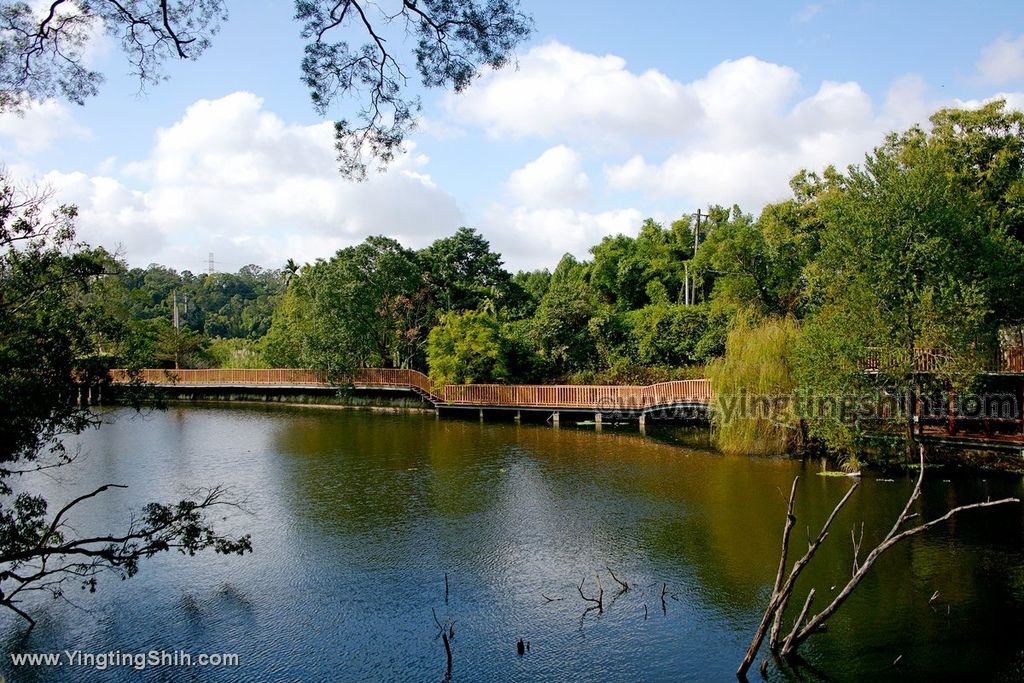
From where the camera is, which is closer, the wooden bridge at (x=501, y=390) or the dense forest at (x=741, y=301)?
the dense forest at (x=741, y=301)

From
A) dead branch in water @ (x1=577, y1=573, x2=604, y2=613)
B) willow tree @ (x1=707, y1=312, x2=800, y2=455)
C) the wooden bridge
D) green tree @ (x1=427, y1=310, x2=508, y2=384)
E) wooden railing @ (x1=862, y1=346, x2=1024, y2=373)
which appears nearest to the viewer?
dead branch in water @ (x1=577, y1=573, x2=604, y2=613)

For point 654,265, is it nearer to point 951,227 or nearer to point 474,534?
point 951,227

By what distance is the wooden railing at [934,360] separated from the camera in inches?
714

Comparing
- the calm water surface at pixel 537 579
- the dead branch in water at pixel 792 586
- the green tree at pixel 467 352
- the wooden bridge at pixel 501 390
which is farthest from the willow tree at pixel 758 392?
the dead branch in water at pixel 792 586

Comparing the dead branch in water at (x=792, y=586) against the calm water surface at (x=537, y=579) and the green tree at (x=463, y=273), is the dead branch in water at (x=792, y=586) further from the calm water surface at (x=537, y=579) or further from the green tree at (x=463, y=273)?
the green tree at (x=463, y=273)

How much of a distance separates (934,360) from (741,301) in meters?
12.1

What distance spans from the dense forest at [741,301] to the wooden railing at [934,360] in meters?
0.10

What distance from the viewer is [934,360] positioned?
18.2m

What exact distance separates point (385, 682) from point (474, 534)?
5.71 metres

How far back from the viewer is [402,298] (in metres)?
36.8

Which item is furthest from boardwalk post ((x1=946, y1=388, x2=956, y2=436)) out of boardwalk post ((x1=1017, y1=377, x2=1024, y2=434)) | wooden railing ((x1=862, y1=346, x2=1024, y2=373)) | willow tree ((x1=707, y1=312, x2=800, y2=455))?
willow tree ((x1=707, y1=312, x2=800, y2=455))

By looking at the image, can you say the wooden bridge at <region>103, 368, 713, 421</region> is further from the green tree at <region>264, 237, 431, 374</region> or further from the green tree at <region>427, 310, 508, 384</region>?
the green tree at <region>264, 237, 431, 374</region>

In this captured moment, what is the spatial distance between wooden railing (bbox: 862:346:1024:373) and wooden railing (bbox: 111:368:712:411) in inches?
234

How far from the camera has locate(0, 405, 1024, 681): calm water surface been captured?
918 cm
